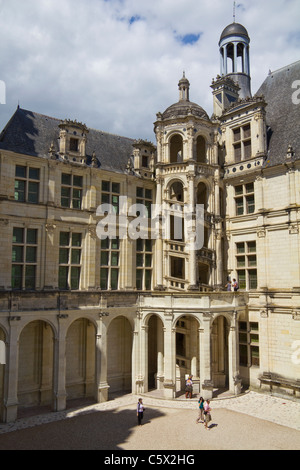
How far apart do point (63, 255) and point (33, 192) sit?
443cm

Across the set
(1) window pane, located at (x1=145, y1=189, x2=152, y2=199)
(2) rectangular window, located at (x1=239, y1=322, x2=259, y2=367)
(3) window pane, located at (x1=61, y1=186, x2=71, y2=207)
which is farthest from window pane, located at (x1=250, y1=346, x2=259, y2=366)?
(3) window pane, located at (x1=61, y1=186, x2=71, y2=207)

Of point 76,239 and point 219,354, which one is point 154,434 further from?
point 76,239

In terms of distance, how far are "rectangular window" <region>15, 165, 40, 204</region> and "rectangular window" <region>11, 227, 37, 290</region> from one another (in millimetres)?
1967

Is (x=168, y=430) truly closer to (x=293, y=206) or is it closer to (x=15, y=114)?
(x=293, y=206)

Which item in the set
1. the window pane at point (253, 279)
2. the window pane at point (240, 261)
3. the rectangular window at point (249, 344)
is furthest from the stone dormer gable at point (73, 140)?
the rectangular window at point (249, 344)

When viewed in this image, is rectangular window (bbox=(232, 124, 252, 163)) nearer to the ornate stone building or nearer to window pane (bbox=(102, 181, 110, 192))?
the ornate stone building

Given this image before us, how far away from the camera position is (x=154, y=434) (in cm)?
1772

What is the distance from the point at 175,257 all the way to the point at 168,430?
1300 centimetres

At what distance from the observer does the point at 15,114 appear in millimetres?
25281

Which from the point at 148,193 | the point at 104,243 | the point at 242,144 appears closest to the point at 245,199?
the point at 242,144

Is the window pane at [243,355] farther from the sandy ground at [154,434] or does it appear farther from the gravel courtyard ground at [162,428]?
the sandy ground at [154,434]

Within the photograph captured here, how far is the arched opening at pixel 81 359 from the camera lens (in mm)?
24244

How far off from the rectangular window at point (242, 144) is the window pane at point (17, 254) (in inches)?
663
